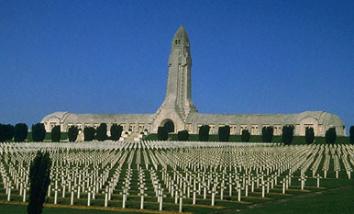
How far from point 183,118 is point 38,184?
7632 centimetres

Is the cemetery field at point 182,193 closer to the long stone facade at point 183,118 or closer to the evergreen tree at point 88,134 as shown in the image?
the evergreen tree at point 88,134

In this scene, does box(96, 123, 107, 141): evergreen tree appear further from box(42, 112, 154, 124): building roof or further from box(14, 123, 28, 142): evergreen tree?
box(42, 112, 154, 124): building roof

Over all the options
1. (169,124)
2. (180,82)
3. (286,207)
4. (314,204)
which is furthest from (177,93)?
(286,207)

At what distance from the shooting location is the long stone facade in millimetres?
81500

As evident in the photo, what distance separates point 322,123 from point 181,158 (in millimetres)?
53149

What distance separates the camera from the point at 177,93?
90.2 metres

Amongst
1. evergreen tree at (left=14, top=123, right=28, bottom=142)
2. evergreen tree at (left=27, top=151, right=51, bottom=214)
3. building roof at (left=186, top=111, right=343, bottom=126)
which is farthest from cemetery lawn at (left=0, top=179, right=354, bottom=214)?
building roof at (left=186, top=111, right=343, bottom=126)

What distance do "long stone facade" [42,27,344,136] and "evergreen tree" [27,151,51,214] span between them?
68.4m

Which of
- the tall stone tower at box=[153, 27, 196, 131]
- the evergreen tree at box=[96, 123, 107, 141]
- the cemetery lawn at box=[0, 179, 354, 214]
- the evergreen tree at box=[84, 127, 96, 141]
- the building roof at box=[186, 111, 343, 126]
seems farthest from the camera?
the tall stone tower at box=[153, 27, 196, 131]

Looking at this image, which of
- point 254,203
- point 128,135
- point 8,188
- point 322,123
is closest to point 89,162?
point 8,188

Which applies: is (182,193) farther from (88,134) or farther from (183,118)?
(183,118)

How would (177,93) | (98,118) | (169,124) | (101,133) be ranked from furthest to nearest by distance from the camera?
(98,118) → (177,93) → (169,124) → (101,133)

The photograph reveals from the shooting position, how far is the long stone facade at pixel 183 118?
81.5m

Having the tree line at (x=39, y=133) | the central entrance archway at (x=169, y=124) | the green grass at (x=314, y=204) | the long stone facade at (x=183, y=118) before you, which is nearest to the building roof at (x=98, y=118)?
the long stone facade at (x=183, y=118)
